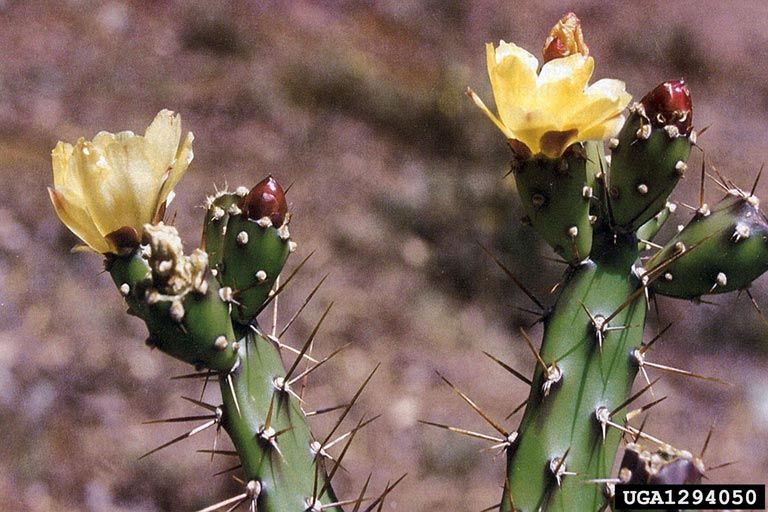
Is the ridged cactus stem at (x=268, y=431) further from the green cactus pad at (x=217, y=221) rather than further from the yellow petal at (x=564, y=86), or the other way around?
the yellow petal at (x=564, y=86)

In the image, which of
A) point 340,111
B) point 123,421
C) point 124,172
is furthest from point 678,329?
point 124,172

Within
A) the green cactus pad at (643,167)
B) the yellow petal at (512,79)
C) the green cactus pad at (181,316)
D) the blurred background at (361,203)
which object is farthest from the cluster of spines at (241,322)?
the blurred background at (361,203)

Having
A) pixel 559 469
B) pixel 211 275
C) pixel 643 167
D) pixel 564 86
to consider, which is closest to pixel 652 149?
pixel 643 167

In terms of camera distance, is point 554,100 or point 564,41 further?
point 564,41

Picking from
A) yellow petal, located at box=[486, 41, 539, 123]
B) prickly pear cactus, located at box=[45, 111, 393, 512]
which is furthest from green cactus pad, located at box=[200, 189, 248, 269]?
yellow petal, located at box=[486, 41, 539, 123]

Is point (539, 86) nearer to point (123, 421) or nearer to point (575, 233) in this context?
point (575, 233)

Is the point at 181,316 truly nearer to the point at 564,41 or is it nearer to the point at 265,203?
the point at 265,203
